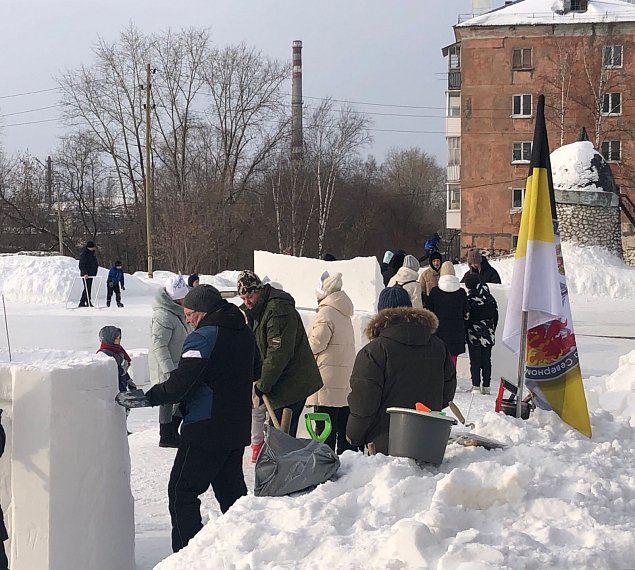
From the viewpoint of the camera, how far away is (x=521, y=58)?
145ft

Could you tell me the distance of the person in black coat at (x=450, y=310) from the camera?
1020 cm

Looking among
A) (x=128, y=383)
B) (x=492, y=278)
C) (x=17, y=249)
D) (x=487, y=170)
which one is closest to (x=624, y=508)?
(x=128, y=383)

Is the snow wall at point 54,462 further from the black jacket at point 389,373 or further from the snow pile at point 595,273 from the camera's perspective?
the snow pile at point 595,273

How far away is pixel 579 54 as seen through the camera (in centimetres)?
4359

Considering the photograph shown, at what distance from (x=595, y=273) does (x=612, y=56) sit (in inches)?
793

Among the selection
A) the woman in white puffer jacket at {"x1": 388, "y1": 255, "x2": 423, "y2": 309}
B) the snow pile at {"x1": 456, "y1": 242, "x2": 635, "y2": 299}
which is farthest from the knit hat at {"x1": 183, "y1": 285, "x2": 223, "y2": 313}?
the snow pile at {"x1": 456, "y1": 242, "x2": 635, "y2": 299}

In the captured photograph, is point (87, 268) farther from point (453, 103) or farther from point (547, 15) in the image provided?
point (453, 103)

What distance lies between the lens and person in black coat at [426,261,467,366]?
1020 centimetres

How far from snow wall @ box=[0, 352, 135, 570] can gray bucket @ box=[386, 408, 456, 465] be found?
169 centimetres

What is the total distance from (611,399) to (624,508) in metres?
4.78

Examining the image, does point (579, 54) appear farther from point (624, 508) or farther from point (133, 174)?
point (624, 508)

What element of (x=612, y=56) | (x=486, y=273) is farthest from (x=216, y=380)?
(x=612, y=56)

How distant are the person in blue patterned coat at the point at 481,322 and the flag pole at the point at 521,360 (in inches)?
210

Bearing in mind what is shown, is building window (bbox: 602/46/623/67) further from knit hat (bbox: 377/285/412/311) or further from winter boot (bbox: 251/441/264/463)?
knit hat (bbox: 377/285/412/311)
